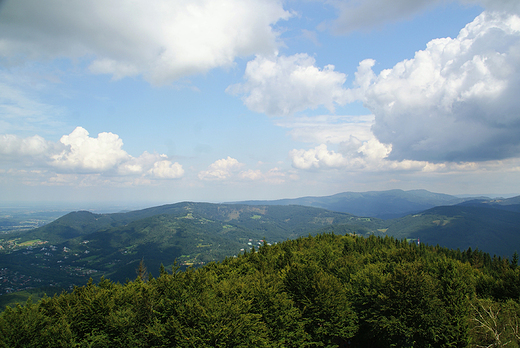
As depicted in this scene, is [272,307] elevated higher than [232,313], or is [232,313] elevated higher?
[232,313]

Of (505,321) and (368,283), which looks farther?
(368,283)

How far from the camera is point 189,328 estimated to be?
30.5 m

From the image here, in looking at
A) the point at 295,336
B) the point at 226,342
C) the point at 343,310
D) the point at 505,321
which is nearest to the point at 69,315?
the point at 226,342

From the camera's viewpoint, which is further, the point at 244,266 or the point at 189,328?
the point at 244,266

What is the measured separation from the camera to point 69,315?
120ft

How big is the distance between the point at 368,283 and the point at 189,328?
31.4 meters

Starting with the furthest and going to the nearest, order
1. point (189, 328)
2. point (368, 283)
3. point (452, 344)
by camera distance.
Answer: point (368, 283)
point (452, 344)
point (189, 328)

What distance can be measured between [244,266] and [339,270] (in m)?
25.4

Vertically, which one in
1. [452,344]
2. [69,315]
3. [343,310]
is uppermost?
[69,315]

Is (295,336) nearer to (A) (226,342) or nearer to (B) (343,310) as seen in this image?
(B) (343,310)

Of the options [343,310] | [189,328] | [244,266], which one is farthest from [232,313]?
[244,266]

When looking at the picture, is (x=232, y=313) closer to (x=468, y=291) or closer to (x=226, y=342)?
(x=226, y=342)

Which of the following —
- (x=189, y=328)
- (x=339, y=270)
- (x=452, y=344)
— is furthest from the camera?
(x=339, y=270)

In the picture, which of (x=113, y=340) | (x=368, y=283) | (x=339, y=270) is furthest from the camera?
(x=339, y=270)
